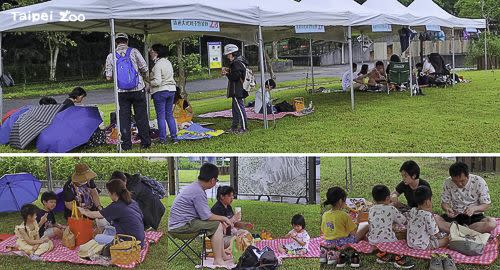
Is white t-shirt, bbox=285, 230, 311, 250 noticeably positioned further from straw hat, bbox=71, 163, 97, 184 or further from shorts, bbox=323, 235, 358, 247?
straw hat, bbox=71, 163, 97, 184

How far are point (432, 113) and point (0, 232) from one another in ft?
16.9

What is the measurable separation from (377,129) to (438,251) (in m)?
2.67

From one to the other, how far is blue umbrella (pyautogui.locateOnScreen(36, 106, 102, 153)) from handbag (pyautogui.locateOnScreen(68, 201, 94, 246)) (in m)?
1.48

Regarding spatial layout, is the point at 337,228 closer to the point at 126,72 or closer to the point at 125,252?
the point at 125,252

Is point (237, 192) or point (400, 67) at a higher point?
point (400, 67)

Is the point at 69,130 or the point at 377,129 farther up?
the point at 69,130

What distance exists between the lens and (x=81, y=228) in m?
3.72

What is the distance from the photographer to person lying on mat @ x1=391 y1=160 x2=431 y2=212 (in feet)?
11.6

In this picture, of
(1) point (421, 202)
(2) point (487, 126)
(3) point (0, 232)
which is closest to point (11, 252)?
(3) point (0, 232)

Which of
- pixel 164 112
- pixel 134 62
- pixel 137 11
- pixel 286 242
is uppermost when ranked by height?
pixel 137 11

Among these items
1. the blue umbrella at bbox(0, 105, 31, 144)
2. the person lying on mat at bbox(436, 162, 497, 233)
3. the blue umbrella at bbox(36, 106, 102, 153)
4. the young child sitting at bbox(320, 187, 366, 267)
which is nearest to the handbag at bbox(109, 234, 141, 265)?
the young child sitting at bbox(320, 187, 366, 267)

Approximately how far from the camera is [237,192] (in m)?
3.48

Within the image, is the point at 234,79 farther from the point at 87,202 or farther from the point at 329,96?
the point at 329,96

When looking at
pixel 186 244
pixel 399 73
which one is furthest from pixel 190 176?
pixel 399 73
